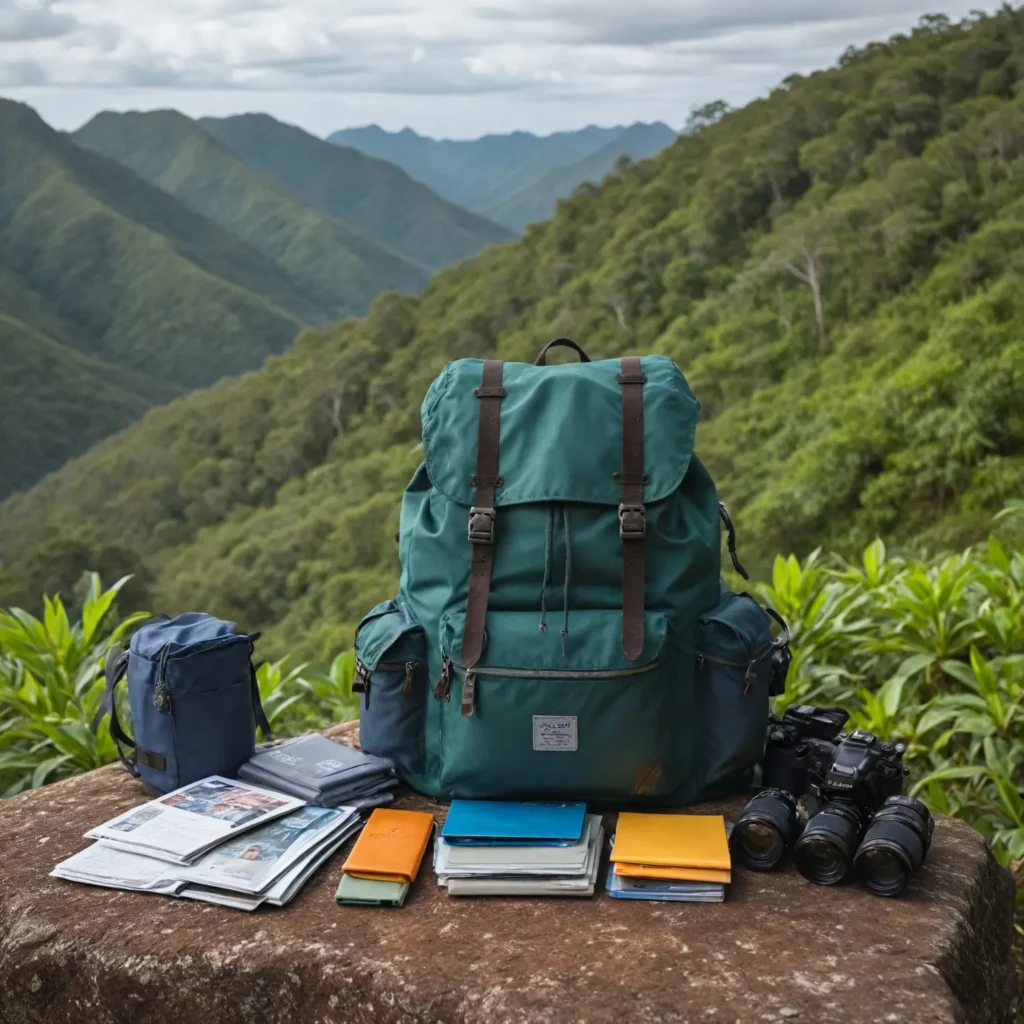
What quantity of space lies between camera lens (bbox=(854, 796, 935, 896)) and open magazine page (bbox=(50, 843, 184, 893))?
1.21 metres

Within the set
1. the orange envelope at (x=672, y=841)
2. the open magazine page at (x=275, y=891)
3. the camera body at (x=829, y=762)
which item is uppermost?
the camera body at (x=829, y=762)

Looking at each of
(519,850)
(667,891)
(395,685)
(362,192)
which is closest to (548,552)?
(395,685)

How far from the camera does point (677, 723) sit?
7.52 ft

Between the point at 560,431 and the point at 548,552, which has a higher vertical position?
the point at 560,431

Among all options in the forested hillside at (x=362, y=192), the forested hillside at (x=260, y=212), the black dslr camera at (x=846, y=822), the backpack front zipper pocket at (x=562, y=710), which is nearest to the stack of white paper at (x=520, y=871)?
the backpack front zipper pocket at (x=562, y=710)

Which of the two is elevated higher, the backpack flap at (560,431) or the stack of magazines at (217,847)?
the backpack flap at (560,431)

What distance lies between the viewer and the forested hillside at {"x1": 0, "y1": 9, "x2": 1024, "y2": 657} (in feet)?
41.6

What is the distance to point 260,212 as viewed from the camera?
99.8 meters

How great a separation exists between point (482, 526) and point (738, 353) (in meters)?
17.5

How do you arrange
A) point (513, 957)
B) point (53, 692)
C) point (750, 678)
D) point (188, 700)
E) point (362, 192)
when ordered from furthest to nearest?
point (362, 192)
point (53, 692)
point (188, 700)
point (750, 678)
point (513, 957)

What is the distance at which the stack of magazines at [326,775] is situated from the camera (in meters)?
2.39

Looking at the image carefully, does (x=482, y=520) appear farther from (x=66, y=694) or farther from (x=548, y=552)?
(x=66, y=694)

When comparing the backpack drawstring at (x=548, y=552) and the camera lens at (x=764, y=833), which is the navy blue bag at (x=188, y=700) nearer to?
the backpack drawstring at (x=548, y=552)

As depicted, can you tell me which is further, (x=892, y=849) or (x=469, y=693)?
(x=469, y=693)
